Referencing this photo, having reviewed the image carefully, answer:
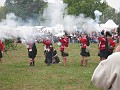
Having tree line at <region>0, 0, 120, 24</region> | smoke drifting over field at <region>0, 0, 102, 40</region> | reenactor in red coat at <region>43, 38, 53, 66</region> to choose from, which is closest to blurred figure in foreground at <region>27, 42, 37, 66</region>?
reenactor in red coat at <region>43, 38, 53, 66</region>

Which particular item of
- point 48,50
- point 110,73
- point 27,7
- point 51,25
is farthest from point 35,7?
point 110,73

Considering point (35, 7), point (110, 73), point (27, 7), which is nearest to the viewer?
point (110, 73)

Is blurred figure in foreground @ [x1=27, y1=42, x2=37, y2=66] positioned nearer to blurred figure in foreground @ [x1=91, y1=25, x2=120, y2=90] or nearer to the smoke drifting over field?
the smoke drifting over field

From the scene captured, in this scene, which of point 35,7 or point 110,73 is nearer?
point 110,73

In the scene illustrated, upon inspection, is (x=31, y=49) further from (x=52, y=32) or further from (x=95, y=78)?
(x=95, y=78)

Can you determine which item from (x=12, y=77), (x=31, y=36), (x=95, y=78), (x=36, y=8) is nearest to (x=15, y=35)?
(x=31, y=36)

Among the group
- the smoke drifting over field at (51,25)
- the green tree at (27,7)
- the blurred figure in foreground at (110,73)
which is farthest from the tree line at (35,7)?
the blurred figure in foreground at (110,73)

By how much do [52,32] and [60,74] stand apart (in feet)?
26.6

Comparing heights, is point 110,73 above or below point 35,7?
below

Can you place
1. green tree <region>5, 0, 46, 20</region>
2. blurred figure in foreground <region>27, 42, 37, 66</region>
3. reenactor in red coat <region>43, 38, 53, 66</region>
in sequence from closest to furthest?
1. reenactor in red coat <region>43, 38, 53, 66</region>
2. blurred figure in foreground <region>27, 42, 37, 66</region>
3. green tree <region>5, 0, 46, 20</region>

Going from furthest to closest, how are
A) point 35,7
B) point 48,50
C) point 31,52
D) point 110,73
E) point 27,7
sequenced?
point 27,7
point 35,7
point 31,52
point 48,50
point 110,73

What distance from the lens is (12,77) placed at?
36.2ft

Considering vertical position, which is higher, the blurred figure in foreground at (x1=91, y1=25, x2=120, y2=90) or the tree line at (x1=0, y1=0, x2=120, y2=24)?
the tree line at (x1=0, y1=0, x2=120, y2=24)

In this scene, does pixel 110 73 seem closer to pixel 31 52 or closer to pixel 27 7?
pixel 31 52
